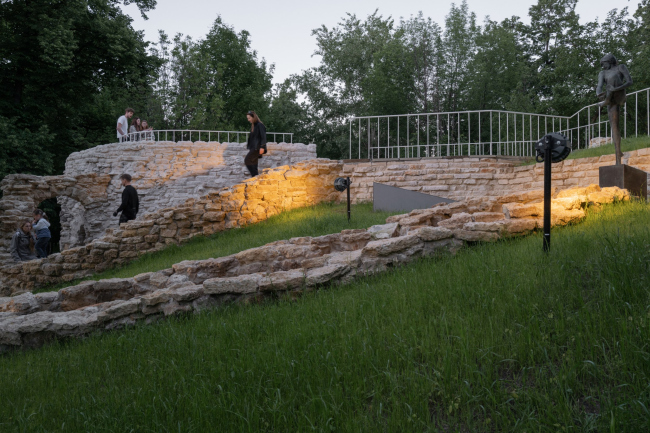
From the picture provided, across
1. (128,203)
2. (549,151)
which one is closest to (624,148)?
(549,151)

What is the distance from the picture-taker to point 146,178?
1627cm

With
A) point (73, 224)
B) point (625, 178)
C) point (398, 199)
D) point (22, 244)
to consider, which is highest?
point (625, 178)

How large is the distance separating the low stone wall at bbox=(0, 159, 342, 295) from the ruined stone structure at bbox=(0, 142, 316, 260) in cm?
339

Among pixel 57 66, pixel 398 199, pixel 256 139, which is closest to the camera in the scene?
pixel 398 199

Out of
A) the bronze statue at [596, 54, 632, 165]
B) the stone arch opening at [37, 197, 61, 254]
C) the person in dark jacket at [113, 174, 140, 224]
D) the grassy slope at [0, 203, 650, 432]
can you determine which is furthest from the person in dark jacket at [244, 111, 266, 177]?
the stone arch opening at [37, 197, 61, 254]

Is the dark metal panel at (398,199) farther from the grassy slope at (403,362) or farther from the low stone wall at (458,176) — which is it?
the grassy slope at (403,362)

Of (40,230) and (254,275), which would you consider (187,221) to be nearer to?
(40,230)

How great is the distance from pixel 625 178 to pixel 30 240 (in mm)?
15662

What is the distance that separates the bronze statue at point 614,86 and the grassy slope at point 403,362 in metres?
4.23

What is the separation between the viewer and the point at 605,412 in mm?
2033

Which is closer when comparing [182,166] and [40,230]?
[40,230]

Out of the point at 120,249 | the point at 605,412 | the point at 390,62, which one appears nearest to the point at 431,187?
the point at 120,249

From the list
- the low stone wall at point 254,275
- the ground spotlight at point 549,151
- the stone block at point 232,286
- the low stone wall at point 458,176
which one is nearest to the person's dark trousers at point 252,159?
the low stone wall at point 458,176

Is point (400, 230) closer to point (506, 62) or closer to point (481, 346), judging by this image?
point (481, 346)
